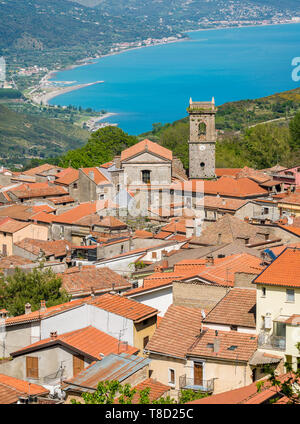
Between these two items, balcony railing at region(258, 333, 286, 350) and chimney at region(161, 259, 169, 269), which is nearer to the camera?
balcony railing at region(258, 333, 286, 350)

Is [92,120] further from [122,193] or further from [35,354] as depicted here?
[35,354]

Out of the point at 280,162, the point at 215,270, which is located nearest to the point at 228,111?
the point at 280,162

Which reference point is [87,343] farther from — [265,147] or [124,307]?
[265,147]

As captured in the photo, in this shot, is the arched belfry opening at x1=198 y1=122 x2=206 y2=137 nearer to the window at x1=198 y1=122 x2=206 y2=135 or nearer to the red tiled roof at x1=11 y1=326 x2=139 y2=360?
the window at x1=198 y1=122 x2=206 y2=135

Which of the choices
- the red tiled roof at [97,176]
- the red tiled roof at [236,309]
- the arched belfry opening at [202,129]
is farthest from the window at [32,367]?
the arched belfry opening at [202,129]

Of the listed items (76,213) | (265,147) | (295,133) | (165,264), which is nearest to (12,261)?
(76,213)

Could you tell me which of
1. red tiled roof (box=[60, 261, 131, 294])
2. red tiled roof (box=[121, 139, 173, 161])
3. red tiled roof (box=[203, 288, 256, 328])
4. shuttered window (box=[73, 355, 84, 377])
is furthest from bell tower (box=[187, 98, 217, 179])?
shuttered window (box=[73, 355, 84, 377])
